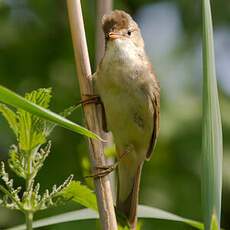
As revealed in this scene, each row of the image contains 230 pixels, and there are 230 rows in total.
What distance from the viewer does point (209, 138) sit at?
1432 mm

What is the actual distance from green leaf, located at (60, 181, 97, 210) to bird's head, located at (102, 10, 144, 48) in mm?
692

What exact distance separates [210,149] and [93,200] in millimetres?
341

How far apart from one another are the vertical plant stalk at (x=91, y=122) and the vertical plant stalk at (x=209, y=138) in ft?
0.79

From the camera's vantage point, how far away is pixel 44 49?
4137 millimetres

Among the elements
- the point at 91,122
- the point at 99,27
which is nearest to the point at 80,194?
the point at 91,122

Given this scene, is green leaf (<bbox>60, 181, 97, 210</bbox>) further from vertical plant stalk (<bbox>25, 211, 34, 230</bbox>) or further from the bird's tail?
the bird's tail

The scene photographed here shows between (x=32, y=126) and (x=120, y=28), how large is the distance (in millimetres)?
943

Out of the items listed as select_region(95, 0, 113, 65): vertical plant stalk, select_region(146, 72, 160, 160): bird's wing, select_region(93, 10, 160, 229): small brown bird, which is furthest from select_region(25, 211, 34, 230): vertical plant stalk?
select_region(146, 72, 160, 160): bird's wing

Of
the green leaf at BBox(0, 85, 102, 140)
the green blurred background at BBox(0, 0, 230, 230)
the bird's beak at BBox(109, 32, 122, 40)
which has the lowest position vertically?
the green blurred background at BBox(0, 0, 230, 230)

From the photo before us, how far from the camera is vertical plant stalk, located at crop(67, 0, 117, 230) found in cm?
157

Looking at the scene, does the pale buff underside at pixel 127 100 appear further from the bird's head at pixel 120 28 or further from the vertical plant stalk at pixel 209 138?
the vertical plant stalk at pixel 209 138

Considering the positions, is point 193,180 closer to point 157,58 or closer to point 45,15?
point 157,58

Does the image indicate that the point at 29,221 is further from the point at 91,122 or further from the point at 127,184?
the point at 127,184

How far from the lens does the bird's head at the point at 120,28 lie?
2266mm
